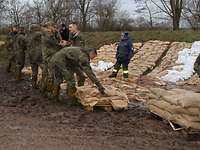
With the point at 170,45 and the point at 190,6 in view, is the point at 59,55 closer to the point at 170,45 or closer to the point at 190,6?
the point at 170,45

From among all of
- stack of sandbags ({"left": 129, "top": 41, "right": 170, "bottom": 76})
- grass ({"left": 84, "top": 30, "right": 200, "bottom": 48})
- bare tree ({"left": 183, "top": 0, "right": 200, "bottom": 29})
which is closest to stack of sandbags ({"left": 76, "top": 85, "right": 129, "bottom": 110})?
stack of sandbags ({"left": 129, "top": 41, "right": 170, "bottom": 76})

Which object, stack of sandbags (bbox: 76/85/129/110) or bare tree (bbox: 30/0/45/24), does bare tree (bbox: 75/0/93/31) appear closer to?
bare tree (bbox: 30/0/45/24)

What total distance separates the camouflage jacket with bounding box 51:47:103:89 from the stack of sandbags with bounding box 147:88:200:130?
5.49 ft

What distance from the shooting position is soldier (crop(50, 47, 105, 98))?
10094 mm

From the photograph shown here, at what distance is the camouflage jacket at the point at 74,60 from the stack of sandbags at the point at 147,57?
6.97 metres

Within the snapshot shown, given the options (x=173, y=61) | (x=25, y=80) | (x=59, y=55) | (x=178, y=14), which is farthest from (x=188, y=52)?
(x=178, y=14)

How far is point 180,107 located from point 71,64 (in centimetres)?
338

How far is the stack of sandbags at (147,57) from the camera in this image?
18578 millimetres

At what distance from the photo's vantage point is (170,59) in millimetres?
20297

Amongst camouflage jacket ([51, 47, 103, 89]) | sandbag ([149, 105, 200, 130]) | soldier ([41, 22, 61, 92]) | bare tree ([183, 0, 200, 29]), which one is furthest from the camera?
bare tree ([183, 0, 200, 29])

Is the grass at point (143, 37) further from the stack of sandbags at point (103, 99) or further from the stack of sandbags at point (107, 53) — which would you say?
the stack of sandbags at point (103, 99)

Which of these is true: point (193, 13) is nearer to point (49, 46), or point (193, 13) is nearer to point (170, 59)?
point (170, 59)

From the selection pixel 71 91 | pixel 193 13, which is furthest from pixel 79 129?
pixel 193 13

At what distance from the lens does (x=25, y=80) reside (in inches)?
613
